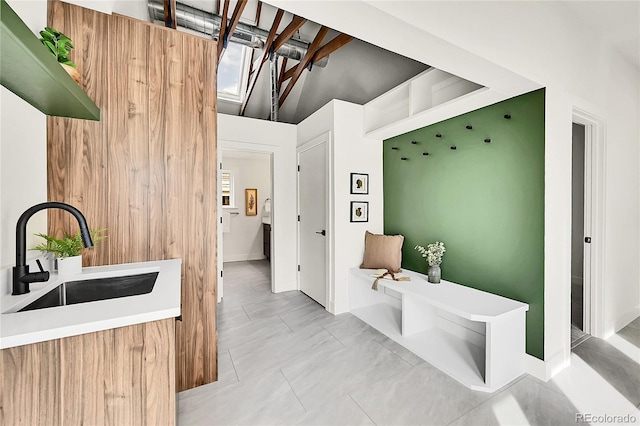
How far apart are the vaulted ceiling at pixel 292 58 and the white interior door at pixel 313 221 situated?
128cm

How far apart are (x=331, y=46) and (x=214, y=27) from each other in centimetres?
141

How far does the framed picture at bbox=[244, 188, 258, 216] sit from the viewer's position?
636 cm

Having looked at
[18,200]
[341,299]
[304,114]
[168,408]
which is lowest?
[341,299]

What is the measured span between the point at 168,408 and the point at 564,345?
8.63 ft

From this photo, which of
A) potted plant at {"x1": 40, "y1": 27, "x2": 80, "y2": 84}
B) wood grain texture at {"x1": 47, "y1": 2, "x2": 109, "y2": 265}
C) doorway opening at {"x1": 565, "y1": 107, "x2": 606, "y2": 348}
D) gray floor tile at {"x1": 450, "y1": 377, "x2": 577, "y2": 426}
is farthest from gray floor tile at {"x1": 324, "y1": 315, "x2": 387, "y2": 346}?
potted plant at {"x1": 40, "y1": 27, "x2": 80, "y2": 84}

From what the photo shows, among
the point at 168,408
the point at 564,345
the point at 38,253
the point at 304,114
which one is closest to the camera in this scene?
the point at 168,408

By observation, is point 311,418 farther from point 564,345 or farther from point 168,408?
point 564,345

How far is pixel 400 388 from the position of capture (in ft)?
6.09

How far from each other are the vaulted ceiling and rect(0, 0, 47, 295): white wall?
5.17 ft

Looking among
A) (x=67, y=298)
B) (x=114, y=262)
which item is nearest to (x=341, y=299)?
(x=114, y=262)

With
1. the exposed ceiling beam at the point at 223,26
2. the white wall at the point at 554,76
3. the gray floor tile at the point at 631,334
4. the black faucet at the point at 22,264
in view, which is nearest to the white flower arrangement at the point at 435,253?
the white wall at the point at 554,76

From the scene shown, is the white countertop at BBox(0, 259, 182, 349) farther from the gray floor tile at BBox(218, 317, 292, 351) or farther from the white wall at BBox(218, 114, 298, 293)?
the white wall at BBox(218, 114, 298, 293)

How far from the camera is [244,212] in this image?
251 inches
